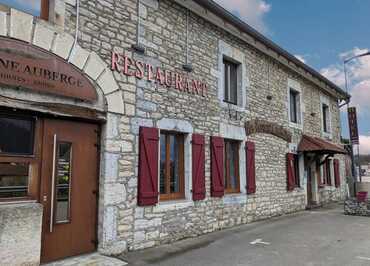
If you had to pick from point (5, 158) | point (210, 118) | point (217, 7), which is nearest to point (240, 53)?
point (217, 7)

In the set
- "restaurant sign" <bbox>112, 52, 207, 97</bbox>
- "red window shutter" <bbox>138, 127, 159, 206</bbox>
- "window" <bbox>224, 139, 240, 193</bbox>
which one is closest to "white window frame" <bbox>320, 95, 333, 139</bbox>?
"window" <bbox>224, 139, 240, 193</bbox>

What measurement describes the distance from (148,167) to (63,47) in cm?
236

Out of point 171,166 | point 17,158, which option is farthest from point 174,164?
point 17,158

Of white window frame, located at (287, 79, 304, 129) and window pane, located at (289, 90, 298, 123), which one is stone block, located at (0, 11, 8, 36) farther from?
window pane, located at (289, 90, 298, 123)

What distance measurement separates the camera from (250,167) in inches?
310

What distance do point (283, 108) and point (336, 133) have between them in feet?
19.3

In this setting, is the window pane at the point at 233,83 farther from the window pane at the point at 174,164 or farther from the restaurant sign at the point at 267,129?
the window pane at the point at 174,164

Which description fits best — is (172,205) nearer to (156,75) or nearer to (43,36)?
(156,75)

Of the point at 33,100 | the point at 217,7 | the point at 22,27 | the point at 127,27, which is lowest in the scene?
the point at 33,100

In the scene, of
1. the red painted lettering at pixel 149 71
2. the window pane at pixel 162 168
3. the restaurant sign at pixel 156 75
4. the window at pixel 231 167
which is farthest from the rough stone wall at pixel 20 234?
the window at pixel 231 167

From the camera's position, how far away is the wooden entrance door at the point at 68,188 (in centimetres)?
421

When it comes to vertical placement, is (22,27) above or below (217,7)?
below

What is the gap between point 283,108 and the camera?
32.5 feet

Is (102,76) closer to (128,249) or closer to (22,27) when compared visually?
(22,27)
